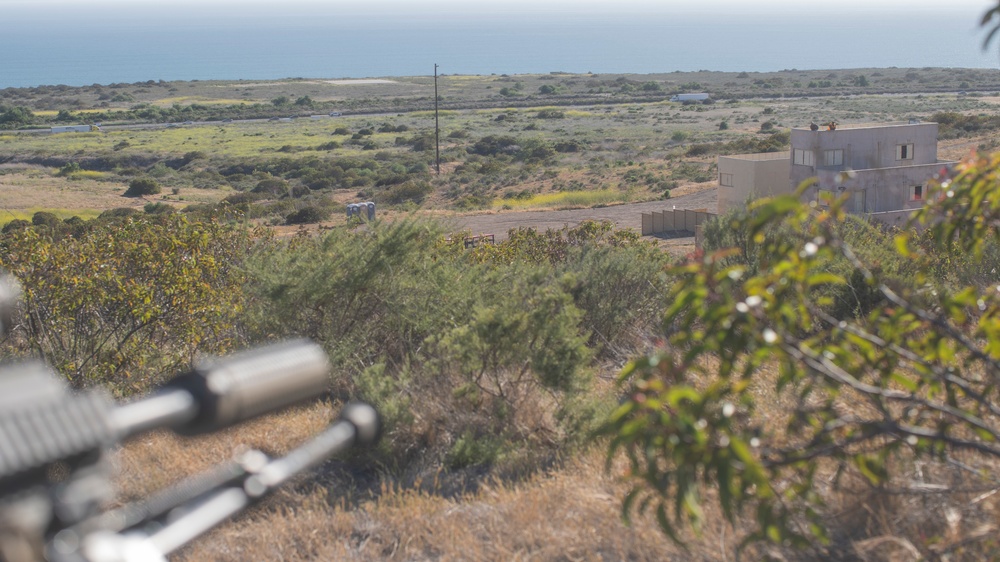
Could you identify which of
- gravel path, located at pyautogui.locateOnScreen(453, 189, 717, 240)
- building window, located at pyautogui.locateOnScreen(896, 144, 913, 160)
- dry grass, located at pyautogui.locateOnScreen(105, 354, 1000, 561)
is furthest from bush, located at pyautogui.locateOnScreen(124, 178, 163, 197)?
dry grass, located at pyautogui.locateOnScreen(105, 354, 1000, 561)

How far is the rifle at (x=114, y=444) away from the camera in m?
1.17

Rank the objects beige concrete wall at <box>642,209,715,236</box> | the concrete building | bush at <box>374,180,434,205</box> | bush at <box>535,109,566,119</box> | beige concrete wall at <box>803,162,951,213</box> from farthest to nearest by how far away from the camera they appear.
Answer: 1. bush at <box>535,109,566,119</box>
2. bush at <box>374,180,434,205</box>
3. beige concrete wall at <box>642,209,715,236</box>
4. the concrete building
5. beige concrete wall at <box>803,162,951,213</box>

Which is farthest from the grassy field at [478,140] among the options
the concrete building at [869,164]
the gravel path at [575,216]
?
the concrete building at [869,164]

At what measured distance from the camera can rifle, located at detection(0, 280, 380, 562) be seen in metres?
1.17

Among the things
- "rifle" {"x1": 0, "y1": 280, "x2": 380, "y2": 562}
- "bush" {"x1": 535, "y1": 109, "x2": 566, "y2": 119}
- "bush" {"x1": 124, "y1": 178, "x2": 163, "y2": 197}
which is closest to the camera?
"rifle" {"x1": 0, "y1": 280, "x2": 380, "y2": 562}

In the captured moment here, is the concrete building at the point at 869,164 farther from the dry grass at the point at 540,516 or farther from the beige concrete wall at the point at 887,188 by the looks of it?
the dry grass at the point at 540,516

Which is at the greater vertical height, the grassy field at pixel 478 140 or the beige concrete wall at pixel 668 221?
the grassy field at pixel 478 140

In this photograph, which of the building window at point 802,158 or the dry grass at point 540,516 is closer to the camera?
the dry grass at point 540,516

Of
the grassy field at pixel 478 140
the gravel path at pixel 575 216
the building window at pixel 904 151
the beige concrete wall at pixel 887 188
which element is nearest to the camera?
the beige concrete wall at pixel 887 188

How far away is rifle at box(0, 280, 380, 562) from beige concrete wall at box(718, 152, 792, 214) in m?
32.8

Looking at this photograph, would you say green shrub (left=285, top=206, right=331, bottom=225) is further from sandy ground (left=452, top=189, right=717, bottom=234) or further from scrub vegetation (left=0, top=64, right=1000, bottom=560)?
scrub vegetation (left=0, top=64, right=1000, bottom=560)

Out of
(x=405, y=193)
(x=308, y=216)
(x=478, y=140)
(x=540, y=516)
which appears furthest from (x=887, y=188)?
(x=478, y=140)

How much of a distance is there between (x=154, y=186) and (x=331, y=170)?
1037 cm

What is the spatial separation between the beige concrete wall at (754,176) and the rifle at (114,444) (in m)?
32.8
